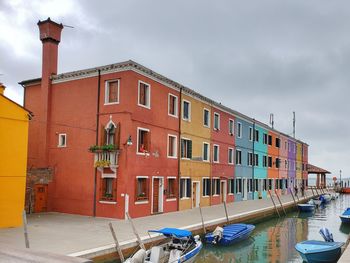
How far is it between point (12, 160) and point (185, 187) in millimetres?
12402

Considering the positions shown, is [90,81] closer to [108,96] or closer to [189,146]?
[108,96]

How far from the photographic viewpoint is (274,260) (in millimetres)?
15898

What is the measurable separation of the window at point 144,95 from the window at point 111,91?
134cm

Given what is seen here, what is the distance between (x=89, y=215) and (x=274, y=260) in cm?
1018

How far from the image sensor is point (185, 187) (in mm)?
25375

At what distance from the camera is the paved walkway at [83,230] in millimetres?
12367

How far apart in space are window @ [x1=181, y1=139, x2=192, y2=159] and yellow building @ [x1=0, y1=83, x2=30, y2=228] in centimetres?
1122


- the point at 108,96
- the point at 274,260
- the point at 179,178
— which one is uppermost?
the point at 108,96

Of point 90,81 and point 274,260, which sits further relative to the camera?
point 90,81

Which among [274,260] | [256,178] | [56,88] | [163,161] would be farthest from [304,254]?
[256,178]

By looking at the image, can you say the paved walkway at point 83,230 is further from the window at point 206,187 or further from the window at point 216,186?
the window at point 216,186

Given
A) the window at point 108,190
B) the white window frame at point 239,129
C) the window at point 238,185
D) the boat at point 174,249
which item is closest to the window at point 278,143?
the white window frame at point 239,129

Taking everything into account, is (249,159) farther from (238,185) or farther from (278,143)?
(278,143)

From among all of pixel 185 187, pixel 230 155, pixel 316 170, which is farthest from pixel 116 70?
pixel 316 170
